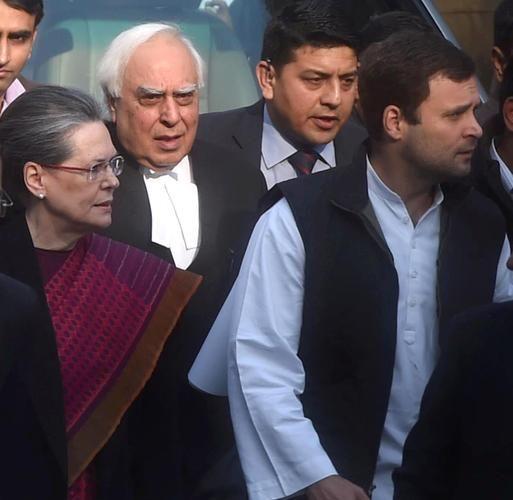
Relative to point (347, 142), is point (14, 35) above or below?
above

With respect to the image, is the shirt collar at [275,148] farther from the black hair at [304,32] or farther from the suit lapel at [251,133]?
the black hair at [304,32]

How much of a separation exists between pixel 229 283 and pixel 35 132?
0.65 metres

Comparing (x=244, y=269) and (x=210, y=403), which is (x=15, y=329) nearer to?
(x=244, y=269)

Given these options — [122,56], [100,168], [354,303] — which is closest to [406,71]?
[354,303]

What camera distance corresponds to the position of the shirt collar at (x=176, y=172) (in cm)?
497

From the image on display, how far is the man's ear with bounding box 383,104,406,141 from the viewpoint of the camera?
421 centimetres

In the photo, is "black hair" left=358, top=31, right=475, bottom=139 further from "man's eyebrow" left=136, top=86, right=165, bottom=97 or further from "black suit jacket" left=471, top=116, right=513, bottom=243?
"man's eyebrow" left=136, top=86, right=165, bottom=97

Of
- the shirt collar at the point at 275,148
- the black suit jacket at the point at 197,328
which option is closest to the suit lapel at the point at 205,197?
the black suit jacket at the point at 197,328

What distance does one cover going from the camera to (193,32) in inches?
230

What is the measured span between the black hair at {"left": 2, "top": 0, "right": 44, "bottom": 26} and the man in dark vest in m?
1.24

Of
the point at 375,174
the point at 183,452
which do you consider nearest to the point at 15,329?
the point at 375,174

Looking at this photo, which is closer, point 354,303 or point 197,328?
point 354,303

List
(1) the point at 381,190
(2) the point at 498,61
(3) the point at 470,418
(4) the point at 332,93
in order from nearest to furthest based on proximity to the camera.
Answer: (3) the point at 470,418, (1) the point at 381,190, (4) the point at 332,93, (2) the point at 498,61

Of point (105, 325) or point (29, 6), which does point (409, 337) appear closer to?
point (105, 325)
